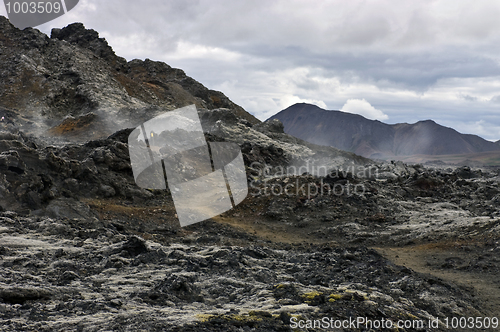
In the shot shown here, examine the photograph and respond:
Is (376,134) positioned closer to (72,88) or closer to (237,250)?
(72,88)

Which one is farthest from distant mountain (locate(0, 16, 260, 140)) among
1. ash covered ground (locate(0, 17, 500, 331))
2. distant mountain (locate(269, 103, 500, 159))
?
distant mountain (locate(269, 103, 500, 159))

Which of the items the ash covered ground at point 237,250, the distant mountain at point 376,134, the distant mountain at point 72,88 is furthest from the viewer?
the distant mountain at point 376,134

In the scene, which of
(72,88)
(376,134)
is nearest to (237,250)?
(72,88)

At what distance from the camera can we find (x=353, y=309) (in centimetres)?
569

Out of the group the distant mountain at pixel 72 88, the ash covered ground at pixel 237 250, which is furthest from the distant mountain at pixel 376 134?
the ash covered ground at pixel 237 250

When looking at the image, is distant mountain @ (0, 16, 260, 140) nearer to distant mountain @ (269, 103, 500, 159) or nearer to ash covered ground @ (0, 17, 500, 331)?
ash covered ground @ (0, 17, 500, 331)

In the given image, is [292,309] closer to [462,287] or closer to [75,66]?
[462,287]

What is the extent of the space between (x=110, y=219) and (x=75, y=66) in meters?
34.2

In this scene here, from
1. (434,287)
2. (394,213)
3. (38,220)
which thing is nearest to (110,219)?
(38,220)

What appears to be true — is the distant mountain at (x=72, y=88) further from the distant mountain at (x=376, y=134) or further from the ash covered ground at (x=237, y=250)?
the distant mountain at (x=376, y=134)

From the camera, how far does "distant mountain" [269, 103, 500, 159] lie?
12025 centimetres

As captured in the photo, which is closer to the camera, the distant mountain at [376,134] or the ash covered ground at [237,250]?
the ash covered ground at [237,250]

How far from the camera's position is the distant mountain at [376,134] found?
395 ft

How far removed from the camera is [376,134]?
124250mm
